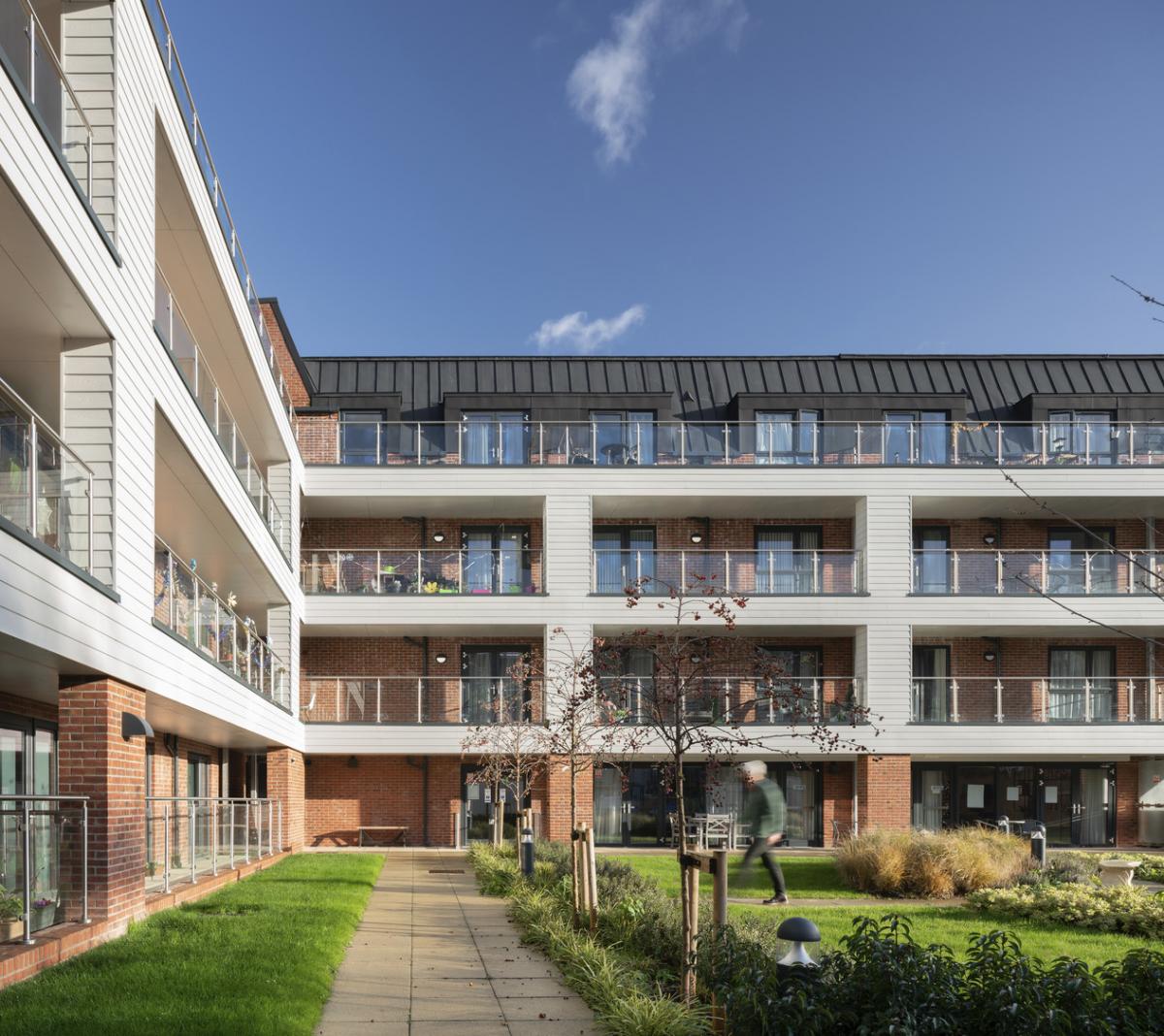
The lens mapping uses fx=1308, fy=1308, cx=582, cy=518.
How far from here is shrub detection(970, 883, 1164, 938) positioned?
14.6 meters

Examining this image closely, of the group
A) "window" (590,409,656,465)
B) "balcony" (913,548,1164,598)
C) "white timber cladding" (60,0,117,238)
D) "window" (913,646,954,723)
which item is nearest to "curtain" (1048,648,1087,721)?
"balcony" (913,548,1164,598)

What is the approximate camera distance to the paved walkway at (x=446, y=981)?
8977mm

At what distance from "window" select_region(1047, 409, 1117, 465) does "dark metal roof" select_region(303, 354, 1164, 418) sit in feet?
8.18

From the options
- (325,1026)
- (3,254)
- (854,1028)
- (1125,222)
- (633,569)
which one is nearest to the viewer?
(1125,222)

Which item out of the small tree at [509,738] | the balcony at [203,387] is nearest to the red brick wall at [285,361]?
the balcony at [203,387]

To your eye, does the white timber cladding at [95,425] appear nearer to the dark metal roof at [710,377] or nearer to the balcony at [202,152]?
the balcony at [202,152]

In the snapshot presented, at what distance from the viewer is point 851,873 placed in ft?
62.3

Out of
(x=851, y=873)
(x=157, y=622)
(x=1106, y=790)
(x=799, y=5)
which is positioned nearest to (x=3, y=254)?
(x=157, y=622)

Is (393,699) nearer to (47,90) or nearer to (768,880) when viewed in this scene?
(768,880)

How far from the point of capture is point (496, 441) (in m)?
31.4

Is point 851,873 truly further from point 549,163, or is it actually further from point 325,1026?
point 549,163

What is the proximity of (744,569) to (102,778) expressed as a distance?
20.8 m

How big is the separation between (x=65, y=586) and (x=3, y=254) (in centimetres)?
270

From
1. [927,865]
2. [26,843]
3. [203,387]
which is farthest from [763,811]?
[203,387]
